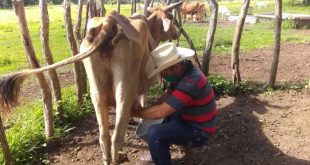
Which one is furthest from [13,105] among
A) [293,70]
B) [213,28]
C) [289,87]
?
[293,70]

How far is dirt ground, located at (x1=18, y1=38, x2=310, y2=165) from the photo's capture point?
4.31 meters

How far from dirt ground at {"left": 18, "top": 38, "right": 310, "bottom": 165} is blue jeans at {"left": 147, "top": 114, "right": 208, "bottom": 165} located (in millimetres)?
579

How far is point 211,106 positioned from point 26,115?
254 cm

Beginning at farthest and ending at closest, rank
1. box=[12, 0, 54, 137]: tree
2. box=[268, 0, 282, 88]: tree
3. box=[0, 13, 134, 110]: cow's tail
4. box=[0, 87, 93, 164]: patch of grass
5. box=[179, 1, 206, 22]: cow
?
box=[179, 1, 206, 22]: cow < box=[268, 0, 282, 88]: tree < box=[0, 87, 93, 164]: patch of grass < box=[12, 0, 54, 137]: tree < box=[0, 13, 134, 110]: cow's tail

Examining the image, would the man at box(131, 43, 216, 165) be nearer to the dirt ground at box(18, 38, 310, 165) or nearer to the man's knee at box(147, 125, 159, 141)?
the man's knee at box(147, 125, 159, 141)

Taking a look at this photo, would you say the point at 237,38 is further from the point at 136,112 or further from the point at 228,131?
the point at 136,112

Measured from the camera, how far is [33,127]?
471 cm

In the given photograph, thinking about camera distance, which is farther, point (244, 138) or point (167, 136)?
point (244, 138)

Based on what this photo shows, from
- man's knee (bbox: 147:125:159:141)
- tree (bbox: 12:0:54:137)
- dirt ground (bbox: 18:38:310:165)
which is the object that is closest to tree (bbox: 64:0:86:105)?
dirt ground (bbox: 18:38:310:165)

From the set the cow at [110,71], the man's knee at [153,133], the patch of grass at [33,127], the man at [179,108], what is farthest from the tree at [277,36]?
the man's knee at [153,133]

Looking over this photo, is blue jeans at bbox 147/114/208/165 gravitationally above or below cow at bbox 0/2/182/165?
below

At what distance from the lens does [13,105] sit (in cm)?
352

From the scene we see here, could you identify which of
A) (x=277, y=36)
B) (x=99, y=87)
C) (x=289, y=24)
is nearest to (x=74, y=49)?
(x=99, y=87)

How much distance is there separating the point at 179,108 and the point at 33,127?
207 centimetres
